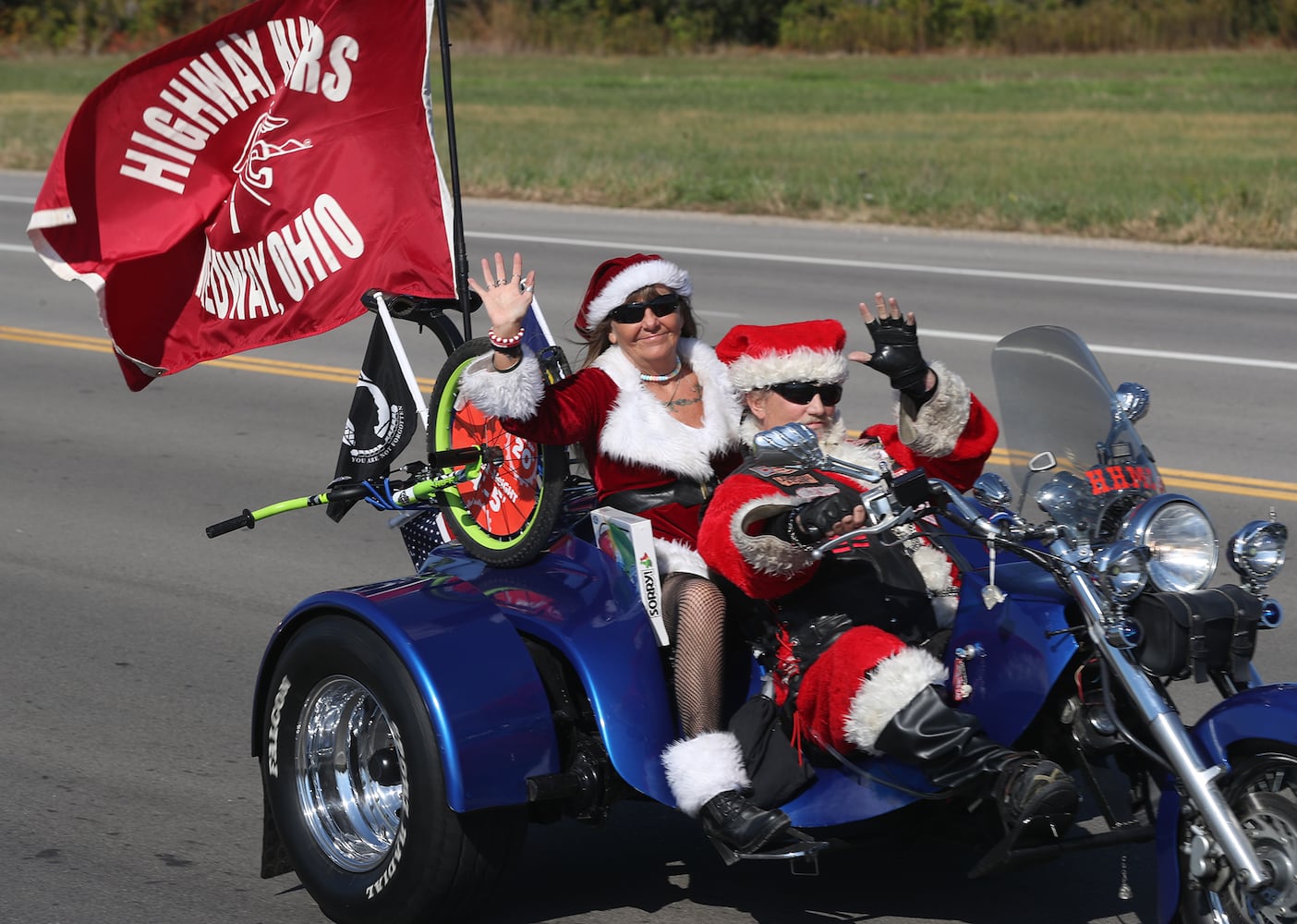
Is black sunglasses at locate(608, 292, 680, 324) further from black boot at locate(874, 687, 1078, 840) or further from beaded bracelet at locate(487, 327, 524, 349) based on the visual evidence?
black boot at locate(874, 687, 1078, 840)

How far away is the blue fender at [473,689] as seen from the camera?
4.15 meters

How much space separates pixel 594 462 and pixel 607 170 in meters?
20.2

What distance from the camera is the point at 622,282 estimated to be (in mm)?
5086

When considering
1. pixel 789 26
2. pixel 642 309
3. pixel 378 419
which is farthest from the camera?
pixel 789 26

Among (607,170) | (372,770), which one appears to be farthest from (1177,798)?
(607,170)

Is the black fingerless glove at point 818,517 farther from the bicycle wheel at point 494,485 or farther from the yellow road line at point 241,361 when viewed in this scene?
the yellow road line at point 241,361

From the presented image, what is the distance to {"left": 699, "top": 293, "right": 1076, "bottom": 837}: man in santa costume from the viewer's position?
150 inches

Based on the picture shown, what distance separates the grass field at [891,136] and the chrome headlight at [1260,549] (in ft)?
51.1

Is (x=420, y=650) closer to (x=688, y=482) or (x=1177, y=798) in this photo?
(x=688, y=482)

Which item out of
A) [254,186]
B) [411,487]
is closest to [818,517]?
[411,487]

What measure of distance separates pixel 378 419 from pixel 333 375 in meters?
6.17

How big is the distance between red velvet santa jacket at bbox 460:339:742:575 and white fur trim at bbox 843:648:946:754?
782 millimetres

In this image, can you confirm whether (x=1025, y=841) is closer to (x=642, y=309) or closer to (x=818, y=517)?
(x=818, y=517)

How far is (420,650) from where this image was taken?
427 cm
